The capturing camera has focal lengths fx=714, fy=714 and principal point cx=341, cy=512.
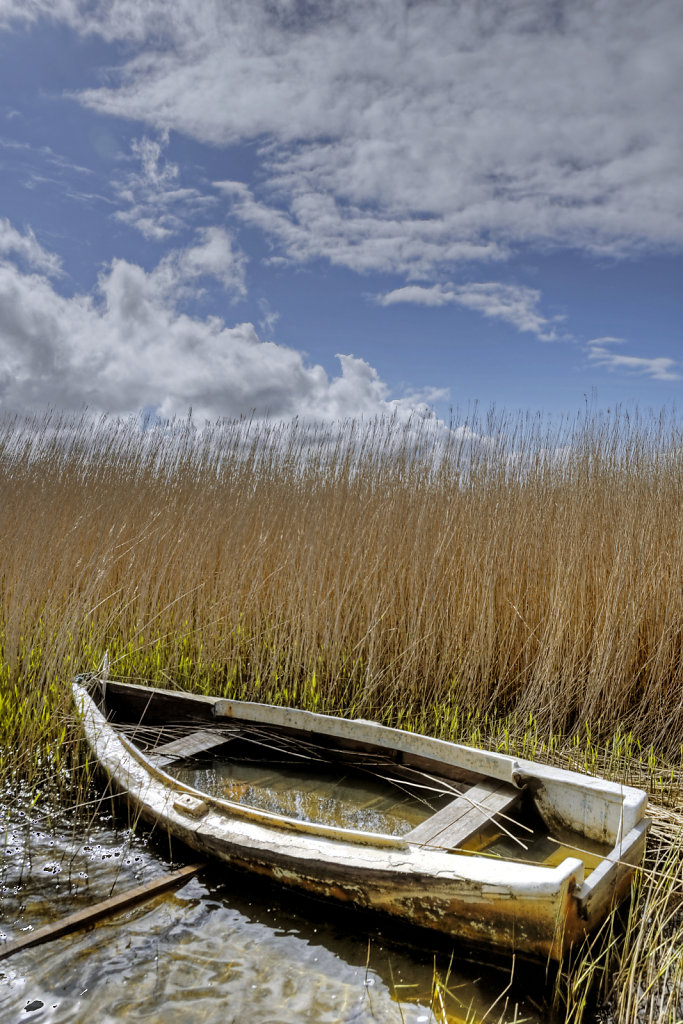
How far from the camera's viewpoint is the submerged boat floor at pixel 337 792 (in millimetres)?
2334

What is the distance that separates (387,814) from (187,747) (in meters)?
0.99

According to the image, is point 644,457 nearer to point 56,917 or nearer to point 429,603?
point 429,603

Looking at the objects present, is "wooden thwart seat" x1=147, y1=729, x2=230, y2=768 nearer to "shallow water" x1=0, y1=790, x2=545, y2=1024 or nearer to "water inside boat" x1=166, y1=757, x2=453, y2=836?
"water inside boat" x1=166, y1=757, x2=453, y2=836

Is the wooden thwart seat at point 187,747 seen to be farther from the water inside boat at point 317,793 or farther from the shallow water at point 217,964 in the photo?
the shallow water at point 217,964

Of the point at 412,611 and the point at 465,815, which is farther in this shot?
the point at 412,611

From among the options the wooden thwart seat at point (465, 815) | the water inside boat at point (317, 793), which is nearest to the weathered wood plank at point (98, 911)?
the water inside boat at point (317, 793)

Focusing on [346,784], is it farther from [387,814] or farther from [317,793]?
[387,814]

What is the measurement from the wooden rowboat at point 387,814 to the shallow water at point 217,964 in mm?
111

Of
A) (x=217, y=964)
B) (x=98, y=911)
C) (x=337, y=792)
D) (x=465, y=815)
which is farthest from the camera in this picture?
(x=337, y=792)

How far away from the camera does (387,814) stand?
2699 mm

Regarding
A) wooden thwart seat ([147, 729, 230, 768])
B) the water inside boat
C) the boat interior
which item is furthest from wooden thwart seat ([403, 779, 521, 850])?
wooden thwart seat ([147, 729, 230, 768])

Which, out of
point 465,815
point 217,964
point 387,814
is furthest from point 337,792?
point 217,964

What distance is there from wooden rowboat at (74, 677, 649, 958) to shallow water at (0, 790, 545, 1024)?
111mm

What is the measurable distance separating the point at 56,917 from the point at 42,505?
381 centimetres
